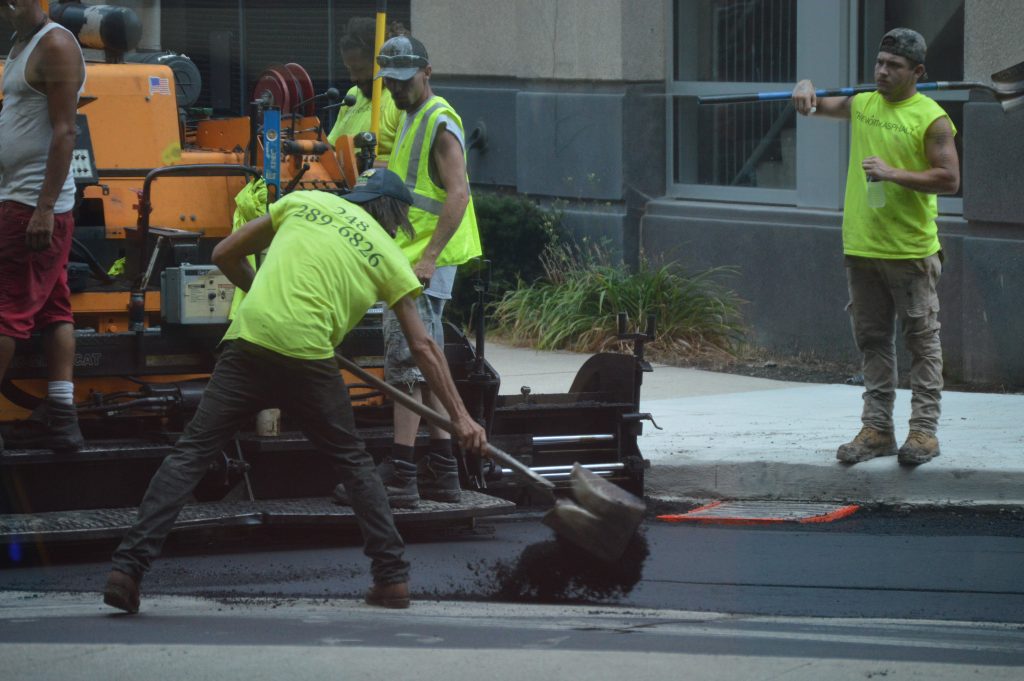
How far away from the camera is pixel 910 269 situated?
8.02 meters

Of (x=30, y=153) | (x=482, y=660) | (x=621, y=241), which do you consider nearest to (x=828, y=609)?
(x=482, y=660)

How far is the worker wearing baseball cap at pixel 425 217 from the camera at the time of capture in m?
7.04

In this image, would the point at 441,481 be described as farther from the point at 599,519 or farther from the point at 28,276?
the point at 28,276

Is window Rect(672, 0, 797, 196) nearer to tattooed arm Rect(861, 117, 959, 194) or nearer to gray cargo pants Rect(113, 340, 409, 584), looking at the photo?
tattooed arm Rect(861, 117, 959, 194)

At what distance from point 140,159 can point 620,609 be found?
330cm

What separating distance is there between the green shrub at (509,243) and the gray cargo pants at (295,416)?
7.46 m

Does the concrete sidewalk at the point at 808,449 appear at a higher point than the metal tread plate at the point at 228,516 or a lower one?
lower

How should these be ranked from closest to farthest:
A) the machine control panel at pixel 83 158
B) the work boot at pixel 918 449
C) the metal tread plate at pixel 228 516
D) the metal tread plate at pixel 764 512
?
the metal tread plate at pixel 228 516 → the machine control panel at pixel 83 158 → the metal tread plate at pixel 764 512 → the work boot at pixel 918 449

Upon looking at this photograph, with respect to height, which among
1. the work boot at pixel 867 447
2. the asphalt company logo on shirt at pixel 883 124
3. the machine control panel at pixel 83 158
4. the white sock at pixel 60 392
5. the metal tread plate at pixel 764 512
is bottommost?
the metal tread plate at pixel 764 512

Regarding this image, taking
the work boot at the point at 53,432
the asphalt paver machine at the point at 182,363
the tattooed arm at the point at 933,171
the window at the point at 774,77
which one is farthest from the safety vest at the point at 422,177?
the window at the point at 774,77

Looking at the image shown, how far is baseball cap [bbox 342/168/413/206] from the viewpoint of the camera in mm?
6133

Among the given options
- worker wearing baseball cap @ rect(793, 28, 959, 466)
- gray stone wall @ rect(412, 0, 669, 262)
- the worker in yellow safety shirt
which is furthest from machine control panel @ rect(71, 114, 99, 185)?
gray stone wall @ rect(412, 0, 669, 262)

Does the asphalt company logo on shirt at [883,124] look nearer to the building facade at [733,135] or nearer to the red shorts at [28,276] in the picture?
the building facade at [733,135]

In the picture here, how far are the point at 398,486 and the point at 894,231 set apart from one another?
9.08 feet
